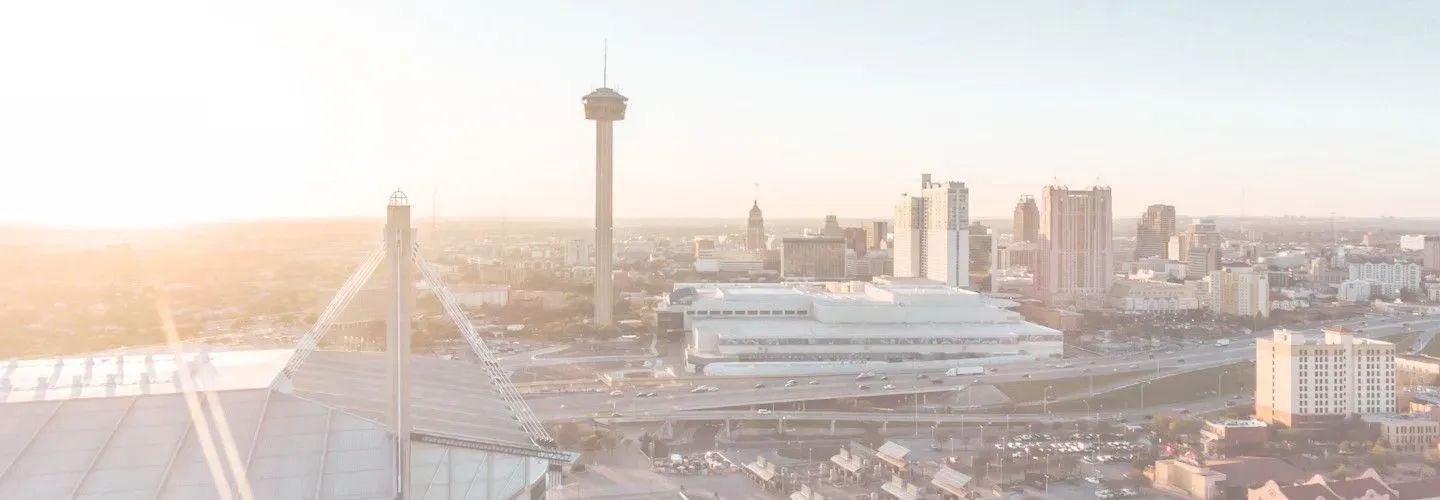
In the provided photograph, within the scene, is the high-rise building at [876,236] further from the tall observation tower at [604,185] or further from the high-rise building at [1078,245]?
the tall observation tower at [604,185]

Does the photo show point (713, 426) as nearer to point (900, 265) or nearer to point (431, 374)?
point (431, 374)

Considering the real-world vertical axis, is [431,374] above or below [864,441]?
above

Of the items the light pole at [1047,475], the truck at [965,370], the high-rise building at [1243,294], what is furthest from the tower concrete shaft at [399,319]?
the high-rise building at [1243,294]

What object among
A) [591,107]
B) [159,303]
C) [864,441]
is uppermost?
[591,107]

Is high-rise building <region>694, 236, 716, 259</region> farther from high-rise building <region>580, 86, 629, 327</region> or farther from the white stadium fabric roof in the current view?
the white stadium fabric roof

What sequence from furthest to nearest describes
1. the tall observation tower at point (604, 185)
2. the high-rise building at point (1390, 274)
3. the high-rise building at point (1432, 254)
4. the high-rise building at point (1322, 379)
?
the high-rise building at point (1432, 254) < the high-rise building at point (1390, 274) < the tall observation tower at point (604, 185) < the high-rise building at point (1322, 379)

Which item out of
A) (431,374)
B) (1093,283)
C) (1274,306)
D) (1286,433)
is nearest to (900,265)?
(1093,283)
